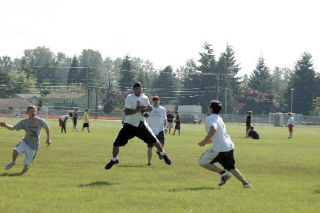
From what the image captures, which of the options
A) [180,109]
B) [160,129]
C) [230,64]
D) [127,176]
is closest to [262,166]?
[160,129]

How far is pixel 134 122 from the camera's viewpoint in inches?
499

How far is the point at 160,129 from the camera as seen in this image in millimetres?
16516

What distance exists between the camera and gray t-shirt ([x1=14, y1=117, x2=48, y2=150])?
1253cm

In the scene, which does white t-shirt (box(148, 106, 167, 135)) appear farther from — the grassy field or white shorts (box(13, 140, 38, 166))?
white shorts (box(13, 140, 38, 166))

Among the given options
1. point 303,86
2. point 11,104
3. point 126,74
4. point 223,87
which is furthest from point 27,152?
point 126,74

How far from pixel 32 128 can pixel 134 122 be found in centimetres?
236

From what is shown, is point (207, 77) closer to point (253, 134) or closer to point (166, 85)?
point (166, 85)

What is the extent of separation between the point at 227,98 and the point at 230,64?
683 inches

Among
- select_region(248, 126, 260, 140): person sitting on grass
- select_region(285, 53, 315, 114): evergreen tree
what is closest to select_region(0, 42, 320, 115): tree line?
select_region(285, 53, 315, 114): evergreen tree

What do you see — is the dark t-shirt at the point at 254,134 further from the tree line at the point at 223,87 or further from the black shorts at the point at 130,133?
the tree line at the point at 223,87

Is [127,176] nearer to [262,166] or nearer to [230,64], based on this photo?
[262,166]

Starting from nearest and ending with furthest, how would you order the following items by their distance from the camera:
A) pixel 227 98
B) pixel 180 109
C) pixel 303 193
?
1. pixel 303 193
2. pixel 180 109
3. pixel 227 98

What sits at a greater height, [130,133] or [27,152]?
[130,133]

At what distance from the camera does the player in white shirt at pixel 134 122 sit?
1240 centimetres
